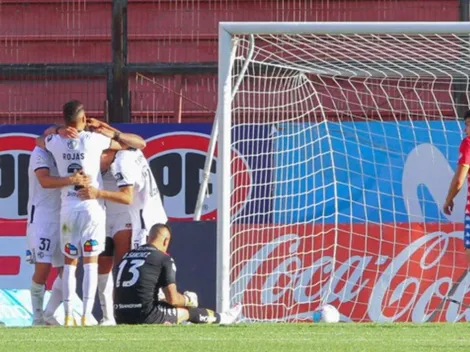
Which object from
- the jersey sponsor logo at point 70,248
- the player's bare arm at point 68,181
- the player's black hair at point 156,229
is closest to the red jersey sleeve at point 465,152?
the player's black hair at point 156,229

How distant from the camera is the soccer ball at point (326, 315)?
1064cm

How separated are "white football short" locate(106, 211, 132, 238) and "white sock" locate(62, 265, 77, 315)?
0.75 metres

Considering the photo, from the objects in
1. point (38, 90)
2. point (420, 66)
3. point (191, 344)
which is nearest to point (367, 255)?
point (420, 66)

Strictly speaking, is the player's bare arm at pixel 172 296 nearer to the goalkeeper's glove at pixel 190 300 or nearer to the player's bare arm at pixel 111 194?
the goalkeeper's glove at pixel 190 300

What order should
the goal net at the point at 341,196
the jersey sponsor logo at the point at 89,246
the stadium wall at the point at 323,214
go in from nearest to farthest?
the jersey sponsor logo at the point at 89,246 < the goal net at the point at 341,196 < the stadium wall at the point at 323,214

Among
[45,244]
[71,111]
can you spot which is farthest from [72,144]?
[45,244]

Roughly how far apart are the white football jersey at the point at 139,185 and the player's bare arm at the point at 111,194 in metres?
0.06

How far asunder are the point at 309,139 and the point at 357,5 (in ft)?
8.71

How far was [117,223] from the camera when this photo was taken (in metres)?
10.4

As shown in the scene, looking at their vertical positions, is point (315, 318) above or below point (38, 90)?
below

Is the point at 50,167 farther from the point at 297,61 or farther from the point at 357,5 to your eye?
the point at 357,5

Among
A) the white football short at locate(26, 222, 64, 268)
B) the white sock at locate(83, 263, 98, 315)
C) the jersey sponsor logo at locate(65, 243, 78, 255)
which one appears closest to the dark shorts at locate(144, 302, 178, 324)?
the white sock at locate(83, 263, 98, 315)

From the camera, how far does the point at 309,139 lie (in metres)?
12.0

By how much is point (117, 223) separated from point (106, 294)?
0.60 meters
